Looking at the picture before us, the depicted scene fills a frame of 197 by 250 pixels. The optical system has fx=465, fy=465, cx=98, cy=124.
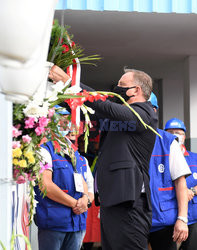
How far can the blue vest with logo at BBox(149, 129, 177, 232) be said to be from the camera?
10.7 feet

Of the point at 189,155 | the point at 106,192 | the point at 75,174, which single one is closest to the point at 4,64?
the point at 106,192

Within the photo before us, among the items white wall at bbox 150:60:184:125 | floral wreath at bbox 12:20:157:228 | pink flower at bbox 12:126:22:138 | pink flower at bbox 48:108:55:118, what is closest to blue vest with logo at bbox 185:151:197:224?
floral wreath at bbox 12:20:157:228

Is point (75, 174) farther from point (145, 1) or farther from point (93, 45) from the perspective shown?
point (93, 45)

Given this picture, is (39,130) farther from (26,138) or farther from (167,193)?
(167,193)

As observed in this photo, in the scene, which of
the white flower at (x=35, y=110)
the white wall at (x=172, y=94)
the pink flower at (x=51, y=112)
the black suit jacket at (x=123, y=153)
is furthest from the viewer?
the white wall at (x=172, y=94)

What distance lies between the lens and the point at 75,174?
128 inches

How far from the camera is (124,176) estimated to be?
2.77 metres

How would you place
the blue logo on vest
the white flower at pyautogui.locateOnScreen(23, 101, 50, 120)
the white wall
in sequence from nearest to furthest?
1. the white flower at pyautogui.locateOnScreen(23, 101, 50, 120)
2. the blue logo on vest
3. the white wall

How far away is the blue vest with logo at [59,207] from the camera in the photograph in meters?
3.11

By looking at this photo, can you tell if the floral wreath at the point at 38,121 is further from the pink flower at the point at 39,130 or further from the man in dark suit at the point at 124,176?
the man in dark suit at the point at 124,176

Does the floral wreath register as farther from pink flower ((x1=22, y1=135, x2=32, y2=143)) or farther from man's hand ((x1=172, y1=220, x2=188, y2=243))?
man's hand ((x1=172, y1=220, x2=188, y2=243))

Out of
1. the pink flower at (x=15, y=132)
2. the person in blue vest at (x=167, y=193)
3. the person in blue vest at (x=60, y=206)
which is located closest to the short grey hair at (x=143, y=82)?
the person in blue vest at (x=167, y=193)

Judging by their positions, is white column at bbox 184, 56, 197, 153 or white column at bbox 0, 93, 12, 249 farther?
white column at bbox 184, 56, 197, 153

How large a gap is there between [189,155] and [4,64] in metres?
3.48
